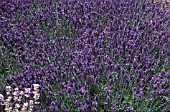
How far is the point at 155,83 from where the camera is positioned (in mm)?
2973

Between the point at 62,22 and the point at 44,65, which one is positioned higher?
the point at 62,22

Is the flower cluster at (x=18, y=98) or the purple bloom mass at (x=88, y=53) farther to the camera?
the purple bloom mass at (x=88, y=53)

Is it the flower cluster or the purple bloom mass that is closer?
the flower cluster

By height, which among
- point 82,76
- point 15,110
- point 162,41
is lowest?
point 15,110

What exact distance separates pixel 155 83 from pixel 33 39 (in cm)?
175

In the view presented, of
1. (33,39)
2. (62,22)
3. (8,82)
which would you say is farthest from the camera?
(62,22)

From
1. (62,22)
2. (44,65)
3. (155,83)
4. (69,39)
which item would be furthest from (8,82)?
(155,83)

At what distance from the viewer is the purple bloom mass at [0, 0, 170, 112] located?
3043mm

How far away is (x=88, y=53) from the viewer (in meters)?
3.39

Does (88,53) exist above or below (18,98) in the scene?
above

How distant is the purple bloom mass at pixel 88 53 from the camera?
3043 mm

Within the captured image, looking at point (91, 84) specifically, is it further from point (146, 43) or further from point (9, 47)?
point (9, 47)

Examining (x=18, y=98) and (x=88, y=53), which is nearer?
(x=18, y=98)

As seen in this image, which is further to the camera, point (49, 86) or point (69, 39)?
point (69, 39)
